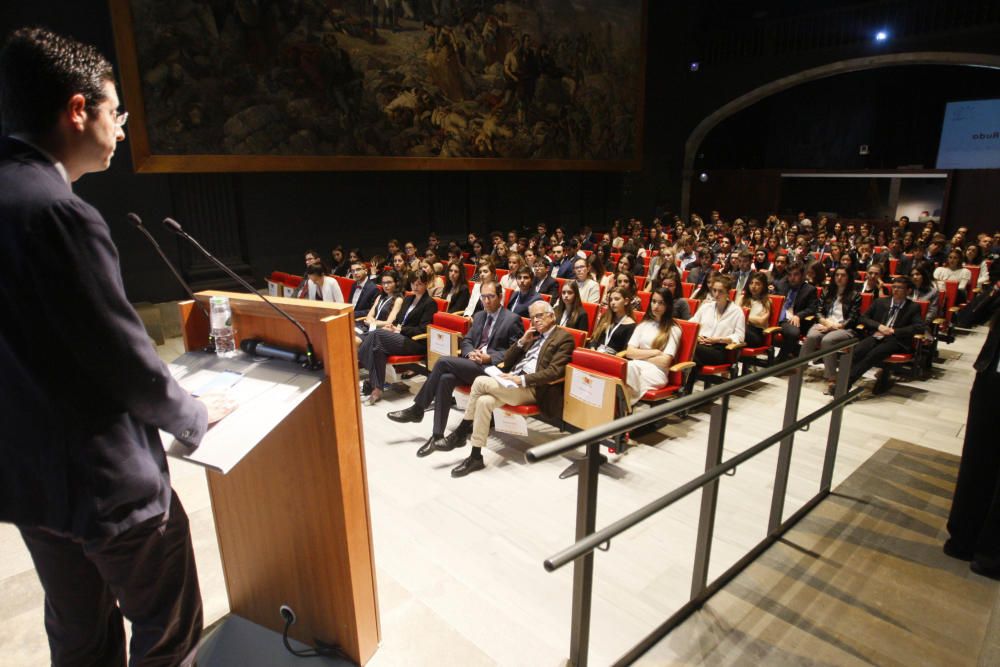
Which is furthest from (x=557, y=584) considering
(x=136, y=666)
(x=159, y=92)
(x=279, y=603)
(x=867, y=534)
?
(x=159, y=92)

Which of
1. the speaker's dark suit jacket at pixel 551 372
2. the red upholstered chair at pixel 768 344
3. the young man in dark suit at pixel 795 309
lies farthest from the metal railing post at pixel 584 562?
the young man in dark suit at pixel 795 309

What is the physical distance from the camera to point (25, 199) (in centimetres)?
111

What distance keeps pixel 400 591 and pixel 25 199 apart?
218cm

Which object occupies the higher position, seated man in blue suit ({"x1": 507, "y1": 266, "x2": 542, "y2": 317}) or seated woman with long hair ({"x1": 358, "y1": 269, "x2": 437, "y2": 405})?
seated man in blue suit ({"x1": 507, "y1": 266, "x2": 542, "y2": 317})

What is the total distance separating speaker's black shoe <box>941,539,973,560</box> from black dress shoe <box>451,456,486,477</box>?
2591 mm

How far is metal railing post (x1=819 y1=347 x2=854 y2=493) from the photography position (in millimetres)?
3090

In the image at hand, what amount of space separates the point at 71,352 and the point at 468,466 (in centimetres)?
299

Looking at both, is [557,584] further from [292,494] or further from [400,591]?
[292,494]

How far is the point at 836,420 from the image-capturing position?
322 centimetres

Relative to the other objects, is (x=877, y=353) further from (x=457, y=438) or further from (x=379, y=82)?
(x=379, y=82)

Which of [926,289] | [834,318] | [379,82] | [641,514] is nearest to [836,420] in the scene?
[641,514]

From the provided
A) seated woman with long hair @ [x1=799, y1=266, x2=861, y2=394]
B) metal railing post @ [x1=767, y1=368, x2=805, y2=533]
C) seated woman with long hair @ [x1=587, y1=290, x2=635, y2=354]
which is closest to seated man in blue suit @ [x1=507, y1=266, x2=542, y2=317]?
seated woman with long hair @ [x1=587, y1=290, x2=635, y2=354]

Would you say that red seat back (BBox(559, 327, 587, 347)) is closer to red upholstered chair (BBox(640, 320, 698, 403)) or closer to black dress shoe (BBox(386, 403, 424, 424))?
red upholstered chair (BBox(640, 320, 698, 403))

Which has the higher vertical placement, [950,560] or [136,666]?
[136,666]
